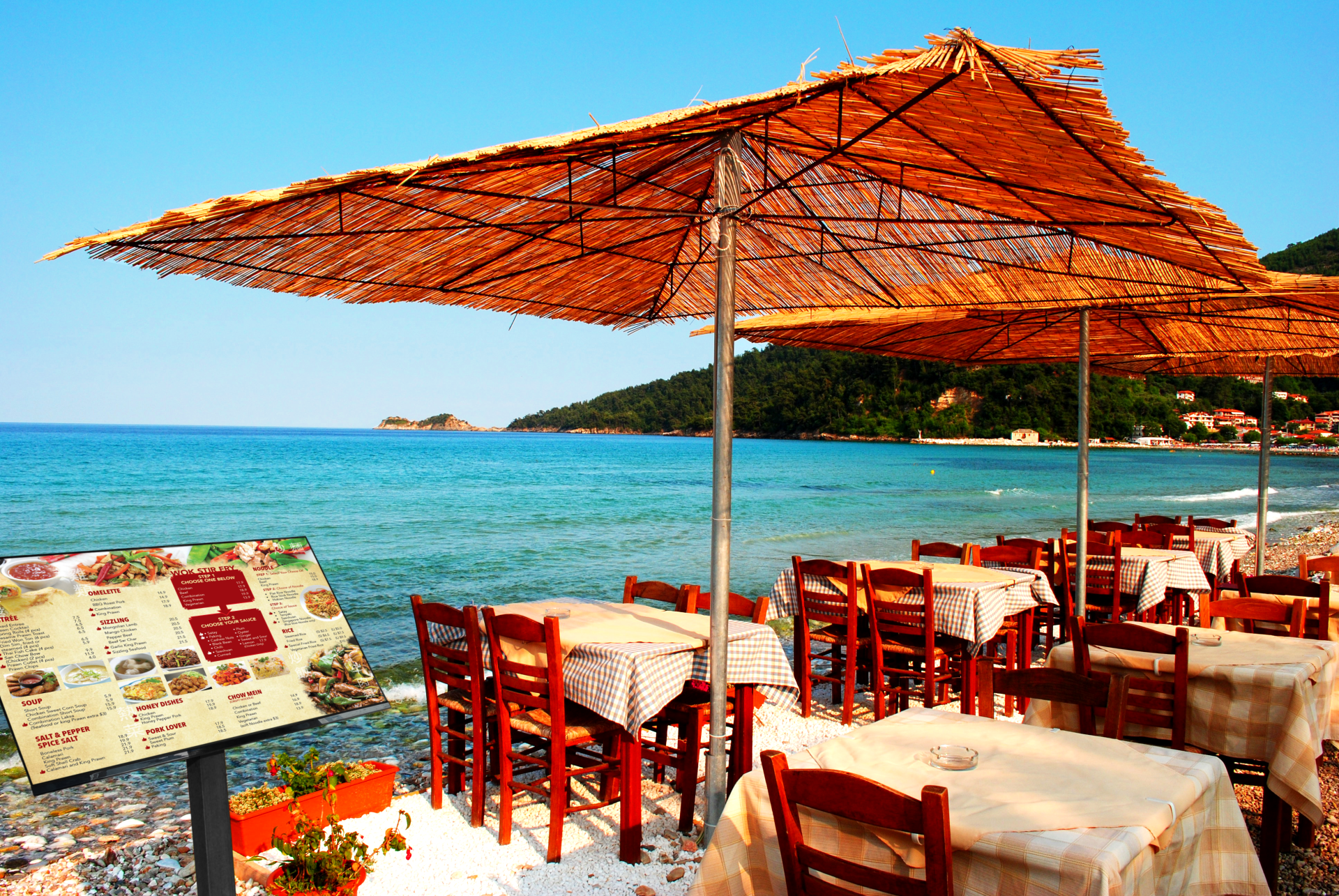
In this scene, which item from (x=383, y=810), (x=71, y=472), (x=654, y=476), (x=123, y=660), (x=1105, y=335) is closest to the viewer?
(x=123, y=660)

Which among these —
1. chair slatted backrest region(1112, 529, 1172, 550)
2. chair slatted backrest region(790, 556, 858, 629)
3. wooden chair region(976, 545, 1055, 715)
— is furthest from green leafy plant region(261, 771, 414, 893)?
chair slatted backrest region(1112, 529, 1172, 550)

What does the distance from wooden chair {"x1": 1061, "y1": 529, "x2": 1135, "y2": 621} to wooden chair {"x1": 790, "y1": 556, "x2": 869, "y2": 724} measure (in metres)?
2.11

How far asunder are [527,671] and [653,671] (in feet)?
1.74

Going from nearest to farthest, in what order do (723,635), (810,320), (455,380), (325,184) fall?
(325,184) < (723,635) < (810,320) < (455,380)

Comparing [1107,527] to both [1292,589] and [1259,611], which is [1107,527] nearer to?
[1292,589]

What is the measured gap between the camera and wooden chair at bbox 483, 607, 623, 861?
11.1 feet

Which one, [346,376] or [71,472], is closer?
[71,472]

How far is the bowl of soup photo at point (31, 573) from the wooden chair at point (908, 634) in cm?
411

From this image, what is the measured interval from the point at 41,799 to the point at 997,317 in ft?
22.7

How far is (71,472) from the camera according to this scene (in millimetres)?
37969

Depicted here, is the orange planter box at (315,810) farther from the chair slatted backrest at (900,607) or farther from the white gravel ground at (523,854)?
the chair slatted backrest at (900,607)

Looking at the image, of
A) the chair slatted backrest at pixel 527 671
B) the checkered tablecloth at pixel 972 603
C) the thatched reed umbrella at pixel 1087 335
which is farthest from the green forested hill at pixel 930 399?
the chair slatted backrest at pixel 527 671

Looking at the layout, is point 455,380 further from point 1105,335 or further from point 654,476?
point 1105,335

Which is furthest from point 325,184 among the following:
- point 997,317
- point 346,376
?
point 346,376
